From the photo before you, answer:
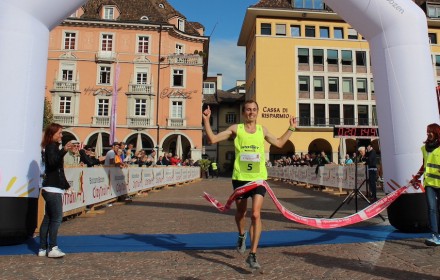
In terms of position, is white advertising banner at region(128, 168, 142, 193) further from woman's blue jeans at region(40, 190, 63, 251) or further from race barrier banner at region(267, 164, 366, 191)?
woman's blue jeans at region(40, 190, 63, 251)

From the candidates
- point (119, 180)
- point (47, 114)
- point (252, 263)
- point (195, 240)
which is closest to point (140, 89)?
point (47, 114)

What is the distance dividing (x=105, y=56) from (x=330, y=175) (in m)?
32.6

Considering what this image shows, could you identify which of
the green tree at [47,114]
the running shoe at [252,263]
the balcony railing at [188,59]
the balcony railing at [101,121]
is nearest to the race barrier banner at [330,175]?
the running shoe at [252,263]

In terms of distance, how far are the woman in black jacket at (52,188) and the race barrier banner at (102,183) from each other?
324 centimetres

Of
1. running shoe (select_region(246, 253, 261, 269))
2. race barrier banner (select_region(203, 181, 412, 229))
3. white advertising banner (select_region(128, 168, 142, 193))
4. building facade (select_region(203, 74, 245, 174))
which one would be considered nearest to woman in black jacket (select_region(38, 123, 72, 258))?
race barrier banner (select_region(203, 181, 412, 229))

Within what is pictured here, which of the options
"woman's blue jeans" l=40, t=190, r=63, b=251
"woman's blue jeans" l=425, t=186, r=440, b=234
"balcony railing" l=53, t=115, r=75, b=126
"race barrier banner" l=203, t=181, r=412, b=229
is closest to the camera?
"race barrier banner" l=203, t=181, r=412, b=229

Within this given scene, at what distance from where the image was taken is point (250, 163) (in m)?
5.07

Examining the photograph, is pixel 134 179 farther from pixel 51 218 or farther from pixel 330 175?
pixel 51 218

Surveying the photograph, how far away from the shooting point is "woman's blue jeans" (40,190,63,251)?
213 inches

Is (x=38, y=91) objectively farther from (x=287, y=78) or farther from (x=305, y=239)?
(x=287, y=78)

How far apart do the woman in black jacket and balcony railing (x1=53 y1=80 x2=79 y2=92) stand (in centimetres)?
4004

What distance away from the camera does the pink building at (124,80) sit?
4278 centimetres

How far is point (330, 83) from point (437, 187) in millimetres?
42226

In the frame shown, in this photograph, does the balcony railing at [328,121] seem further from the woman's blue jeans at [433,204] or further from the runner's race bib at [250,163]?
the runner's race bib at [250,163]
